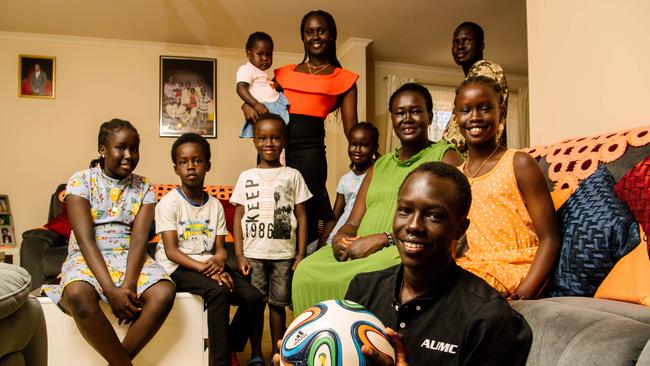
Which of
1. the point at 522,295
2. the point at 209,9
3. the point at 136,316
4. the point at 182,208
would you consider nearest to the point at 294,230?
the point at 182,208

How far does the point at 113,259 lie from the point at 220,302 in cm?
50

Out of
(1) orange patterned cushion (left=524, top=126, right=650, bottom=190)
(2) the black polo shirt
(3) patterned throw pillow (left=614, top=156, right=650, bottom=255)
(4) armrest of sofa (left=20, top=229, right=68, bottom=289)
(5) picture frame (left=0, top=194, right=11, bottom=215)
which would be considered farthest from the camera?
(5) picture frame (left=0, top=194, right=11, bottom=215)

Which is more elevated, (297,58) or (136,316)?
(297,58)

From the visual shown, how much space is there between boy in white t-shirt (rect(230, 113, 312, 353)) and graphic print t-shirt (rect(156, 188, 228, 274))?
0.47ft

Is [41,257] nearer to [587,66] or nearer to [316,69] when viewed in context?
[316,69]

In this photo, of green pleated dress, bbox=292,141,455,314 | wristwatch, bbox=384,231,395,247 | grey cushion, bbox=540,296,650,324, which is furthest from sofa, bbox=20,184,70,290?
grey cushion, bbox=540,296,650,324

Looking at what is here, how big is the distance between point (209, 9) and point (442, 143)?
12.4 feet

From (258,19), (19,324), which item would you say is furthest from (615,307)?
(258,19)

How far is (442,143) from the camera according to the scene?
219cm

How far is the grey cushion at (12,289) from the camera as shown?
1.21 m

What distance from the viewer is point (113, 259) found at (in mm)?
2170

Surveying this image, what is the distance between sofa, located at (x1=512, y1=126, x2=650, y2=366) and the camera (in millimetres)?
956

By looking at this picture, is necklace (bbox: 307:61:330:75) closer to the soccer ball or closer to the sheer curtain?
the soccer ball

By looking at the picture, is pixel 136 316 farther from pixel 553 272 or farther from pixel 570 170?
pixel 570 170
